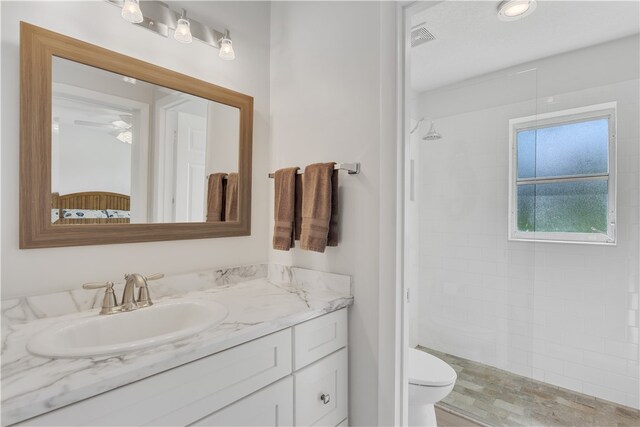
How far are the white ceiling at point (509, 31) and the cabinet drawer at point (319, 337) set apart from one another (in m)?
1.48

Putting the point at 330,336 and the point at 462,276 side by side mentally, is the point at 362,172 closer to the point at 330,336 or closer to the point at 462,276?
the point at 330,336

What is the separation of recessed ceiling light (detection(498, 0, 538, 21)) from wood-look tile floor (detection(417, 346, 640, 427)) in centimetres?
219

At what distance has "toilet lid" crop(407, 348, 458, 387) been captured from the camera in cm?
154

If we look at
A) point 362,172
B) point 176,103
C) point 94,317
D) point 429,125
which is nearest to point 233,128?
point 176,103

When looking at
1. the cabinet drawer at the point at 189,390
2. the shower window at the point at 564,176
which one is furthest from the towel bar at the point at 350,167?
the shower window at the point at 564,176

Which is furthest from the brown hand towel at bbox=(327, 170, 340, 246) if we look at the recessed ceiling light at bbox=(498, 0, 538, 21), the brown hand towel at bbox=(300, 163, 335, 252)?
the recessed ceiling light at bbox=(498, 0, 538, 21)

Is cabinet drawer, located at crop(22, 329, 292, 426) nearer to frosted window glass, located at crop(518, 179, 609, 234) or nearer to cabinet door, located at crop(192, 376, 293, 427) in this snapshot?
cabinet door, located at crop(192, 376, 293, 427)

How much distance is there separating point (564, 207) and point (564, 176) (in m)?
0.21

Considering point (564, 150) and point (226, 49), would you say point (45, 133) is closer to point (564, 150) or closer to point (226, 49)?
point (226, 49)

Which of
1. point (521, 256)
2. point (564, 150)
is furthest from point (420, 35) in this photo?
point (521, 256)

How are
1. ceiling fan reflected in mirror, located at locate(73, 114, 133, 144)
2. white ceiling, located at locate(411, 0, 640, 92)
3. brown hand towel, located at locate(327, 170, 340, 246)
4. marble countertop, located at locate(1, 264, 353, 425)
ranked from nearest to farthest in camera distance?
marble countertop, located at locate(1, 264, 353, 425) → ceiling fan reflected in mirror, located at locate(73, 114, 133, 144) → brown hand towel, located at locate(327, 170, 340, 246) → white ceiling, located at locate(411, 0, 640, 92)

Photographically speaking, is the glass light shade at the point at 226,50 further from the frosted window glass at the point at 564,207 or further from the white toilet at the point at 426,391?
the frosted window glass at the point at 564,207

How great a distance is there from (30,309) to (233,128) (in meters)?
1.07

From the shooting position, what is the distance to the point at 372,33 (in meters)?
1.36
